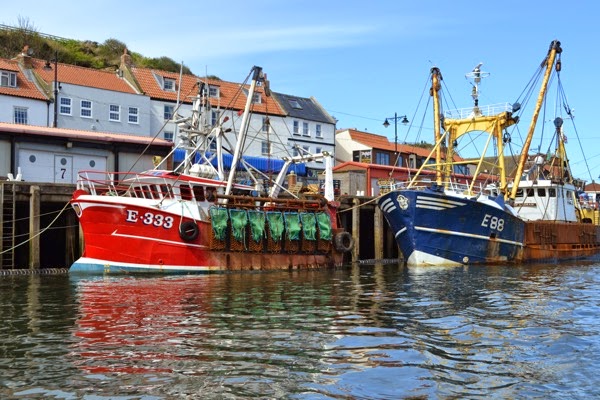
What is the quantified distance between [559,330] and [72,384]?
8582mm

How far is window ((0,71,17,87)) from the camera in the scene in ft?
138

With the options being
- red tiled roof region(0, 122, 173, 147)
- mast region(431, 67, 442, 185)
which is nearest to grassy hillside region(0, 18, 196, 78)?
red tiled roof region(0, 122, 173, 147)

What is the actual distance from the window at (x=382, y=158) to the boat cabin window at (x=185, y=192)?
128 feet

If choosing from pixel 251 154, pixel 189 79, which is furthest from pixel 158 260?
pixel 189 79

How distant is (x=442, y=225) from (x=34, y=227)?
16.9 m

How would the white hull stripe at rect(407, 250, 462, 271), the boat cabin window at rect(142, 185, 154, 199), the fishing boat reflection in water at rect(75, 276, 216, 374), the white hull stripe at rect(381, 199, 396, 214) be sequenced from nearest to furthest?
1. the fishing boat reflection in water at rect(75, 276, 216, 374)
2. the boat cabin window at rect(142, 185, 154, 199)
3. the white hull stripe at rect(407, 250, 462, 271)
4. the white hull stripe at rect(381, 199, 396, 214)

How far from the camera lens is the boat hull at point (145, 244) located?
22.6 metres

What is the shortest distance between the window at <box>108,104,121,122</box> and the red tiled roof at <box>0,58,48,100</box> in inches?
180

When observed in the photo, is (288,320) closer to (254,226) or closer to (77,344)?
(77,344)

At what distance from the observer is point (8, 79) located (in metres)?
42.3

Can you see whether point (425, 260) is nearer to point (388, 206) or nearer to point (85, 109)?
point (388, 206)

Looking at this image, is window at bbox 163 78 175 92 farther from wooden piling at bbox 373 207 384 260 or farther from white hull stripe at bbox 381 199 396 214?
white hull stripe at bbox 381 199 396 214

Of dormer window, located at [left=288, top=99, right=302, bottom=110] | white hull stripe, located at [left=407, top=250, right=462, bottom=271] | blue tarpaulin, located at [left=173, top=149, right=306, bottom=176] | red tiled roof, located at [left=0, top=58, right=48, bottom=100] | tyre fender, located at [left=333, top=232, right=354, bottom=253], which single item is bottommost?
white hull stripe, located at [left=407, top=250, right=462, bottom=271]

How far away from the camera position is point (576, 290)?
18922 mm
